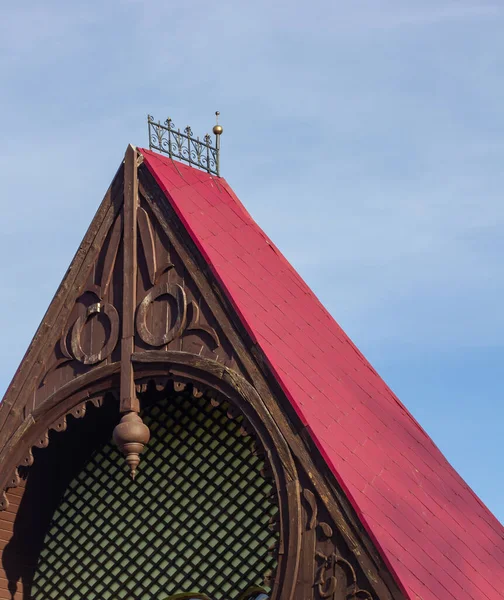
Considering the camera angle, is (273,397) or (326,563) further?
(273,397)

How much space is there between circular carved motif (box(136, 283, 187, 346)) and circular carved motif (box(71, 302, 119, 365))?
1.14 feet

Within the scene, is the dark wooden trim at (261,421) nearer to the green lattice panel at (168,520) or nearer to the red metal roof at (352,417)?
the red metal roof at (352,417)

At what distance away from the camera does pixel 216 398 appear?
1447cm

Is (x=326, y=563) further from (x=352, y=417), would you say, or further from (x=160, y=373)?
(x=160, y=373)

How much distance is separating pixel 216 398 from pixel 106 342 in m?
1.64

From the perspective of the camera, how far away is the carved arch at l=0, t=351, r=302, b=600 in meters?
13.5

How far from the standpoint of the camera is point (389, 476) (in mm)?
14375

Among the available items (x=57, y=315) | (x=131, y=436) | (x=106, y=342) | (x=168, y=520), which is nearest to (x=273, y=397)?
(x=131, y=436)

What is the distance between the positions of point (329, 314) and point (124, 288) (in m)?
2.87

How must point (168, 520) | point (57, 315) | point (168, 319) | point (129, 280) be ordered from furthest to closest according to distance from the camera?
1. point (168, 520)
2. point (57, 315)
3. point (129, 280)
4. point (168, 319)

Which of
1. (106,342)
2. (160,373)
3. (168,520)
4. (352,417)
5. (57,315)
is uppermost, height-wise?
(57,315)

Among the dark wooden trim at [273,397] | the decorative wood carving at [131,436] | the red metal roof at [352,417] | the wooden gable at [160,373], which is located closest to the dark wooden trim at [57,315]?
the wooden gable at [160,373]

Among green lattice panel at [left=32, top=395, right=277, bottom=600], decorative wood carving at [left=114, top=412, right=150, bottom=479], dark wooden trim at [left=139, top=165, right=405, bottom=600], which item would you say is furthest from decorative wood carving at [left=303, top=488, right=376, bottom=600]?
decorative wood carving at [left=114, top=412, right=150, bottom=479]

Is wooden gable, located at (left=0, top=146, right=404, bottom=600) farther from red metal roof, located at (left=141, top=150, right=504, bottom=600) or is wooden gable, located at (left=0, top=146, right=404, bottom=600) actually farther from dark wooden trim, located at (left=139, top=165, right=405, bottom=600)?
red metal roof, located at (left=141, top=150, right=504, bottom=600)
